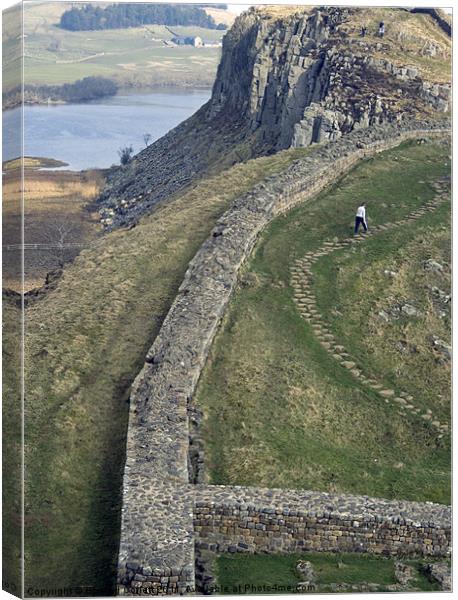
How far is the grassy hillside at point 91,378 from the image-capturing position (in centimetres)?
1675

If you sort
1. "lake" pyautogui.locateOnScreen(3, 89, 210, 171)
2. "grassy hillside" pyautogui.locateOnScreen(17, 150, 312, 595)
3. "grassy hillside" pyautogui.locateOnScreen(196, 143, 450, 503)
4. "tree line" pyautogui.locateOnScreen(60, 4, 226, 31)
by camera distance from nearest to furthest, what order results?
"grassy hillside" pyautogui.locateOnScreen(17, 150, 312, 595) < "grassy hillside" pyautogui.locateOnScreen(196, 143, 450, 503) < "tree line" pyautogui.locateOnScreen(60, 4, 226, 31) < "lake" pyautogui.locateOnScreen(3, 89, 210, 171)

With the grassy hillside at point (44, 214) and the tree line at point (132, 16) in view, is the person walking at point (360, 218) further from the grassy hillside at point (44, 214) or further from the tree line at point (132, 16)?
the grassy hillside at point (44, 214)

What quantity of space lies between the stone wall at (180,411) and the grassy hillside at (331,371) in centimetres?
48

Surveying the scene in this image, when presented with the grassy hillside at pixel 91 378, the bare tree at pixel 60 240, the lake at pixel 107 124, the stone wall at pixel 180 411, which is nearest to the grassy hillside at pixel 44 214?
the bare tree at pixel 60 240

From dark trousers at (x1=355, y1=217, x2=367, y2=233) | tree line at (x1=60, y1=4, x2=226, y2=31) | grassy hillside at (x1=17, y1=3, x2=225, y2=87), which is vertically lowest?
dark trousers at (x1=355, y1=217, x2=367, y2=233)

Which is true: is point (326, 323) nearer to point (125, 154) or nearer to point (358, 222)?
point (358, 222)

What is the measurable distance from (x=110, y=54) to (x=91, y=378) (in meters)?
15.7

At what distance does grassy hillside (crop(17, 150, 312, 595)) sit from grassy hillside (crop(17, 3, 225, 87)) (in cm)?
464

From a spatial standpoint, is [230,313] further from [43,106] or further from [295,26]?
[295,26]

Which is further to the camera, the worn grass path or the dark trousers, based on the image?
the dark trousers

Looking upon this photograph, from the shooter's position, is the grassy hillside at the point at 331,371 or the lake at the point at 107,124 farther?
the lake at the point at 107,124

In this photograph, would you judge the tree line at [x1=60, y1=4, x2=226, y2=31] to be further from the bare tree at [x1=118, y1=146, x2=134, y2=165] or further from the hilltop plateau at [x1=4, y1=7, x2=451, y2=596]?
the bare tree at [x1=118, y1=146, x2=134, y2=165]

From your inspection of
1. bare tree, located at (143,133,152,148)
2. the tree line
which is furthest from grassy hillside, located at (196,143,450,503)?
bare tree, located at (143,133,152,148)

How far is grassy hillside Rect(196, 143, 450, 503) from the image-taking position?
1886 cm
